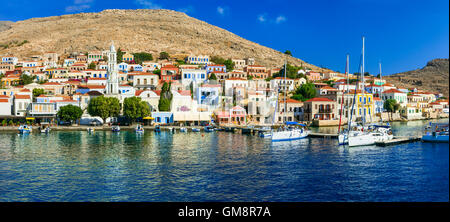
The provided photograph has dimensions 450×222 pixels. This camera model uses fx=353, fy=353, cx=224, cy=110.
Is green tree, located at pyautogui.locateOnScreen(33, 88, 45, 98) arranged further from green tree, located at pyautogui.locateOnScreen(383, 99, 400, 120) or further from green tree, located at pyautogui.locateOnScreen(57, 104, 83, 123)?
green tree, located at pyautogui.locateOnScreen(383, 99, 400, 120)

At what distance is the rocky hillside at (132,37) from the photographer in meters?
101

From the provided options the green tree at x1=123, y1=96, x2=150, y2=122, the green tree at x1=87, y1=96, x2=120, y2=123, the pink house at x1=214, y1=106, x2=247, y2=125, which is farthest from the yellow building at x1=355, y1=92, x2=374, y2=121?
the green tree at x1=87, y1=96, x2=120, y2=123

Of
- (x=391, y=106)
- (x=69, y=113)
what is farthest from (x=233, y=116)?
(x=391, y=106)

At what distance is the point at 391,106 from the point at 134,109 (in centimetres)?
3777

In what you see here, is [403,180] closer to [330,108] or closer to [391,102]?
[330,108]

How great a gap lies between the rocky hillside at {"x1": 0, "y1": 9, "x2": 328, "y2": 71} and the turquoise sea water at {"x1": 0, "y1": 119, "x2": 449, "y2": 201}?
74.9m

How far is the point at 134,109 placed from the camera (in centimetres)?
4134

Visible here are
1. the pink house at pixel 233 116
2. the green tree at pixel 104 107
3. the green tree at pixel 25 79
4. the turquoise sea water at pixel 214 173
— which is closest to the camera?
the turquoise sea water at pixel 214 173

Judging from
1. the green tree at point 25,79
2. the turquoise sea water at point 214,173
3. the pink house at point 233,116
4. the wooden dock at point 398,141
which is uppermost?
the green tree at point 25,79

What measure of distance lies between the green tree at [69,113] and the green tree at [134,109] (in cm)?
546

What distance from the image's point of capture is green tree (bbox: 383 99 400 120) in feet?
176

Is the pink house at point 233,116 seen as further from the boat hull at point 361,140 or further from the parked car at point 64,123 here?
the boat hull at point 361,140

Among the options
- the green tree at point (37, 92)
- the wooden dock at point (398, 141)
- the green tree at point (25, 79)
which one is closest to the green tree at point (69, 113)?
the green tree at point (37, 92)
